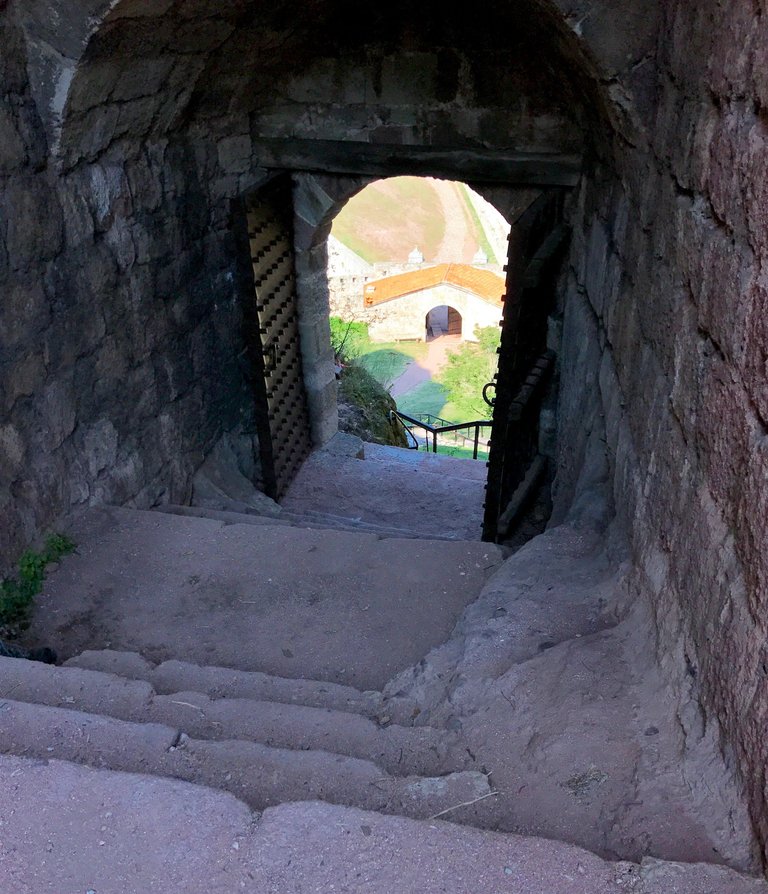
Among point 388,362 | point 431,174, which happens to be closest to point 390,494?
point 431,174

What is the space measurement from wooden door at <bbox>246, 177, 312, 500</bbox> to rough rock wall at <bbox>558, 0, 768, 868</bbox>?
265 centimetres

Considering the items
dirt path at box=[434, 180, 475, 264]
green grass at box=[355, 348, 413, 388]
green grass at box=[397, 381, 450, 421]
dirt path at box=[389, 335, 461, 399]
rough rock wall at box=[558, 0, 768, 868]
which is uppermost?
rough rock wall at box=[558, 0, 768, 868]

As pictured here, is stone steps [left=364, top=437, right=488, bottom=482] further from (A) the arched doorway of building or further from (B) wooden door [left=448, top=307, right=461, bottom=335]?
(B) wooden door [left=448, top=307, right=461, bottom=335]

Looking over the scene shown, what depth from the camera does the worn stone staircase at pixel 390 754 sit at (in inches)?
48.2

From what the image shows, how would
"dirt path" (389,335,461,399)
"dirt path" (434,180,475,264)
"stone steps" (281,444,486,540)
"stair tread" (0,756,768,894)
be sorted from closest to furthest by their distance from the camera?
1. "stair tread" (0,756,768,894)
2. "stone steps" (281,444,486,540)
3. "dirt path" (389,335,461,399)
4. "dirt path" (434,180,475,264)

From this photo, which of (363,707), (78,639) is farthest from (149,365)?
(363,707)

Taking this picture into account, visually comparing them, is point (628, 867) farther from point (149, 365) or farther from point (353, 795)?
point (149, 365)

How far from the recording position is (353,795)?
4.72ft

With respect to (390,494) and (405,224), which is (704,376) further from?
(405,224)

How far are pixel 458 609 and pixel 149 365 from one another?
181 centimetres

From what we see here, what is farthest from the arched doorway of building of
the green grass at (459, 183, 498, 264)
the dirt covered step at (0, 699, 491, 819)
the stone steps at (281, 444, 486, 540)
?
A: the dirt covered step at (0, 699, 491, 819)

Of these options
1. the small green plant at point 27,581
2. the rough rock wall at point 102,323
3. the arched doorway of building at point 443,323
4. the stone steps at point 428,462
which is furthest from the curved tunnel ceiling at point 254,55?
the arched doorway of building at point 443,323

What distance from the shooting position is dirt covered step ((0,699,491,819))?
4.68ft

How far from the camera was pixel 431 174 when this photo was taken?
415 cm
